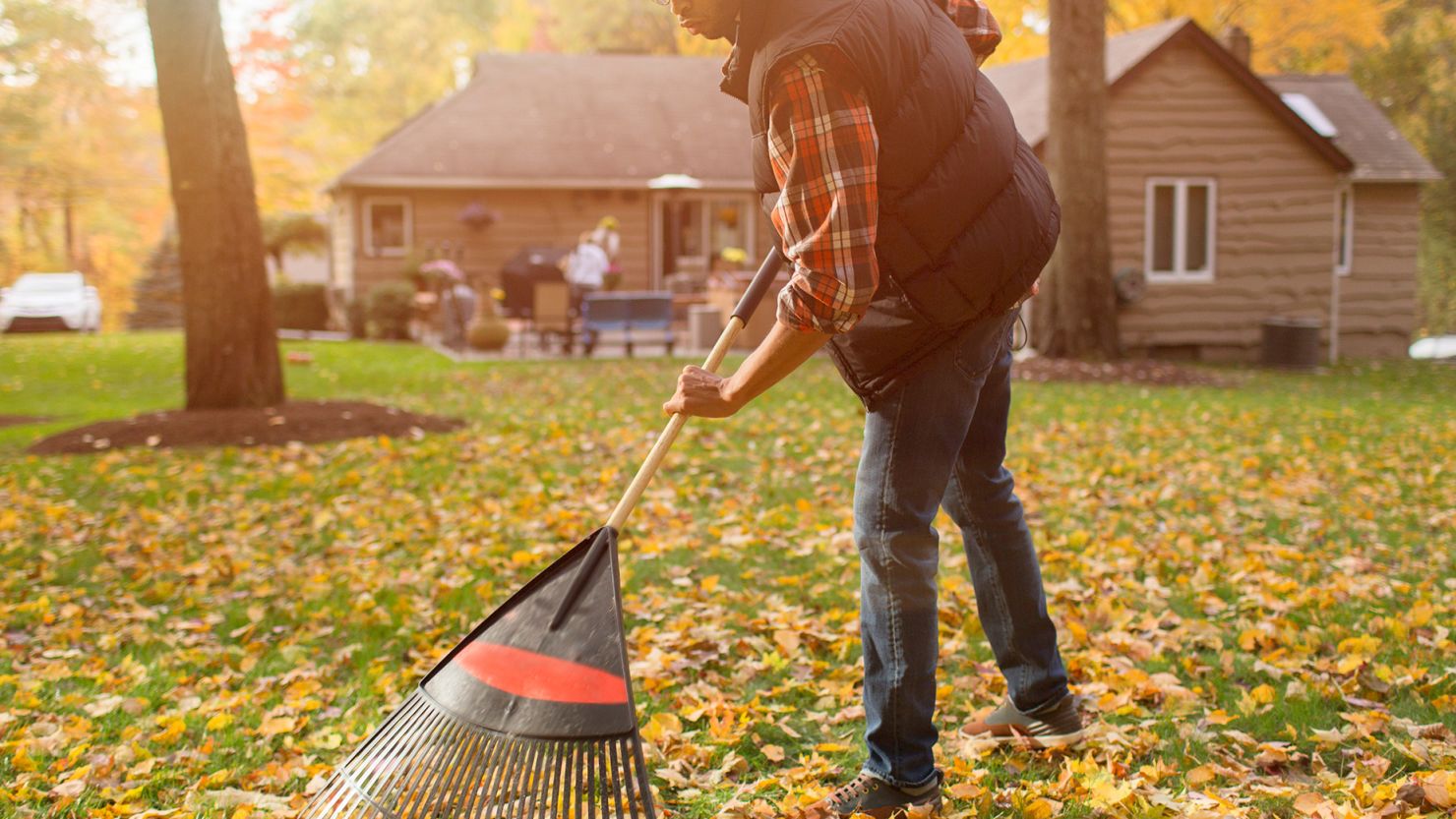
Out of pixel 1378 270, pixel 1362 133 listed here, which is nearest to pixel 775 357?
pixel 1378 270

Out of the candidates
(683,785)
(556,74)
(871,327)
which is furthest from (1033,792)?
(556,74)

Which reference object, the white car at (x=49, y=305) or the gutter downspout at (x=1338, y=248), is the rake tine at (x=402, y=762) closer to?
the gutter downspout at (x=1338, y=248)

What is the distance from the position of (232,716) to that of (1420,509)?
5933mm

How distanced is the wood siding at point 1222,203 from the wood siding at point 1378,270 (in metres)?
2.13

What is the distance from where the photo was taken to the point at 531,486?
7.42 m

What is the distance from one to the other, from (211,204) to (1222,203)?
15.4 metres

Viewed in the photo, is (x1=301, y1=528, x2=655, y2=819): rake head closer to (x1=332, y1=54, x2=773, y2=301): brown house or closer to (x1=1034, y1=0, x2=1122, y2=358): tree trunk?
(x1=1034, y1=0, x2=1122, y2=358): tree trunk

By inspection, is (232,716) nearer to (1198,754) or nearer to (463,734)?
(463,734)

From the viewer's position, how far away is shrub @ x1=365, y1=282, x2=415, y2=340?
22703mm

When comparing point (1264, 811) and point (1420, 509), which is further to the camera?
point (1420, 509)

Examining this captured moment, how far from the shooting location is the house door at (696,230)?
26.2 meters

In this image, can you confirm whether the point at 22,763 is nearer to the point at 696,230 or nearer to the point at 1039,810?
the point at 1039,810

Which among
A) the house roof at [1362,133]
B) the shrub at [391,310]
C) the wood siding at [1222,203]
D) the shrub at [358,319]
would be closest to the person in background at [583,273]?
the shrub at [391,310]

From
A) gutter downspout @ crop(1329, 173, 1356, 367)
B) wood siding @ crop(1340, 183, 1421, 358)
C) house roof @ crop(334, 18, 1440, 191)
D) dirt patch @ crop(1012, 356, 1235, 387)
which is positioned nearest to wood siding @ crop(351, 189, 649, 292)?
house roof @ crop(334, 18, 1440, 191)
